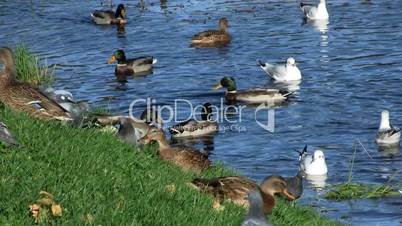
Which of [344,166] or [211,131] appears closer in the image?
[344,166]

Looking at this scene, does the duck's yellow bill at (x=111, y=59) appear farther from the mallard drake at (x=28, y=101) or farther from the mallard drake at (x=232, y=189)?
the mallard drake at (x=232, y=189)

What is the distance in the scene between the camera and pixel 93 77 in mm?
28953

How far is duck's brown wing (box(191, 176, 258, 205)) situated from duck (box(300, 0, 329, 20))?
2356cm

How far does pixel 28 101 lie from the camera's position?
13.3 meters

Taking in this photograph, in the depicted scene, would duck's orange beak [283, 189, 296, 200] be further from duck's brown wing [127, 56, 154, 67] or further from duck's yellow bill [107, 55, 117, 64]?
duck's yellow bill [107, 55, 117, 64]

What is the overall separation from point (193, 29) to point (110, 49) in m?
3.37

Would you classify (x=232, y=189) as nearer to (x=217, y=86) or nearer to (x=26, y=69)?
(x=26, y=69)

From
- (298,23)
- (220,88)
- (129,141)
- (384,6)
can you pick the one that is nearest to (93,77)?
(220,88)

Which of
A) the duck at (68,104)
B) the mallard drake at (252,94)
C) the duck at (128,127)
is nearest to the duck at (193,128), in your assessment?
the duck at (128,127)

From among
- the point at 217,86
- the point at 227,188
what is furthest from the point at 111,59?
the point at 227,188

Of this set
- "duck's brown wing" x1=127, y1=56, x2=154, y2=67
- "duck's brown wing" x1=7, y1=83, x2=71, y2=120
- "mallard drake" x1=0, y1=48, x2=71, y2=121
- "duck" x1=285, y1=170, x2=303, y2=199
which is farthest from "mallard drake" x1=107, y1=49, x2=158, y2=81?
"duck's brown wing" x1=7, y1=83, x2=71, y2=120

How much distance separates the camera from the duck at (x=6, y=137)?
33.3ft

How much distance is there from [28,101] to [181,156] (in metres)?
2.22

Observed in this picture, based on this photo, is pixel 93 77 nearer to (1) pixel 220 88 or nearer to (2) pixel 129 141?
(1) pixel 220 88
